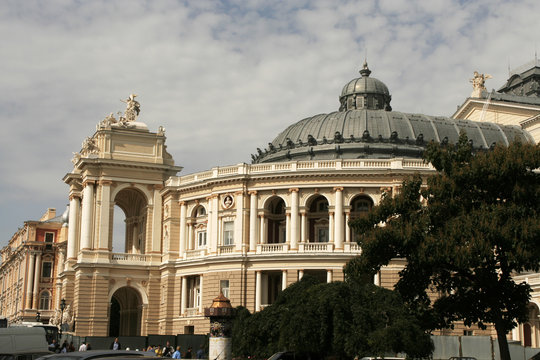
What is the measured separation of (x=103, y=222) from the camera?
241 ft

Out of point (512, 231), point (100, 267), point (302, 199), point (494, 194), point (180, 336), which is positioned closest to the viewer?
point (512, 231)

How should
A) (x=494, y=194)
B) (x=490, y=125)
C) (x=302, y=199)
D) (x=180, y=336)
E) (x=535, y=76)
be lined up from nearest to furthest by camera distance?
(x=494, y=194) < (x=180, y=336) < (x=302, y=199) < (x=490, y=125) < (x=535, y=76)

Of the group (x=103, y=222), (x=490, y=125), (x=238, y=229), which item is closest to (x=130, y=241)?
(x=103, y=222)

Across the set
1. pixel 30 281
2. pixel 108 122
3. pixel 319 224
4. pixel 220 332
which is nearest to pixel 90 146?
pixel 108 122

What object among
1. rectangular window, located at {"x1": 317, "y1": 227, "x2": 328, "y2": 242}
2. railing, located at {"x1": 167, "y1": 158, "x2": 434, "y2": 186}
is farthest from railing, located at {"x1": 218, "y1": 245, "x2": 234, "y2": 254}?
rectangular window, located at {"x1": 317, "y1": 227, "x2": 328, "y2": 242}

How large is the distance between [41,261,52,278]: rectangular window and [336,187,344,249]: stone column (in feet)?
236

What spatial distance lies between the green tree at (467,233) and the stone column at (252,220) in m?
26.4

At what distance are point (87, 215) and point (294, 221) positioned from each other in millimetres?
18963

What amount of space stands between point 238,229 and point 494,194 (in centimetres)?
3187

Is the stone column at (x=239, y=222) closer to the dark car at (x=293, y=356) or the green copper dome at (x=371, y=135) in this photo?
the green copper dome at (x=371, y=135)

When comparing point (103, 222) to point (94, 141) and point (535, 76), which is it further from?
point (535, 76)

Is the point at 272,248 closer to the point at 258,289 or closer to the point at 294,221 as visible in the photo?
the point at 294,221

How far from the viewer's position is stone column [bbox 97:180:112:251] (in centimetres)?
7331

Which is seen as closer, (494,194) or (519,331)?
(494,194)
